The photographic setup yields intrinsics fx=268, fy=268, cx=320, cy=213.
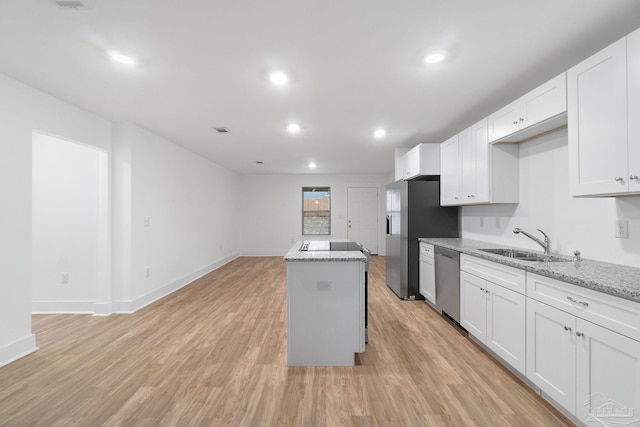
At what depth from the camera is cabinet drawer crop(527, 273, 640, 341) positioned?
1269mm

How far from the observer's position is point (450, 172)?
361 cm

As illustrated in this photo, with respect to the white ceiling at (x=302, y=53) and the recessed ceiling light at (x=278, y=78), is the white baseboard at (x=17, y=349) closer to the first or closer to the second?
the white ceiling at (x=302, y=53)

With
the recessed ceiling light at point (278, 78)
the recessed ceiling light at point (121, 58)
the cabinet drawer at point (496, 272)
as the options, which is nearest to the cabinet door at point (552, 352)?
the cabinet drawer at point (496, 272)

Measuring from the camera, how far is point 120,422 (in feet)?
5.42

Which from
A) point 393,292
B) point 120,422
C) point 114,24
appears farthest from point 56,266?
point 393,292

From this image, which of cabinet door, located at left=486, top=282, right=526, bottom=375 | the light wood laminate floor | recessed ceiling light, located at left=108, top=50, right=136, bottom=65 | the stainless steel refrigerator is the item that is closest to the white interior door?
the stainless steel refrigerator

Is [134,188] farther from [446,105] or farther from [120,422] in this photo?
[446,105]

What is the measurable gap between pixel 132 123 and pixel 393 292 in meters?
4.55

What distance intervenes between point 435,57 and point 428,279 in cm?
275

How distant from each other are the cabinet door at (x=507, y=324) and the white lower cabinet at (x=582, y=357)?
72 mm

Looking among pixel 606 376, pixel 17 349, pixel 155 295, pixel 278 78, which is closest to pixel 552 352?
pixel 606 376

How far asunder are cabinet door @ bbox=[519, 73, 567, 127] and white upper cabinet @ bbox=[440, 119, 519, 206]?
1.71 ft

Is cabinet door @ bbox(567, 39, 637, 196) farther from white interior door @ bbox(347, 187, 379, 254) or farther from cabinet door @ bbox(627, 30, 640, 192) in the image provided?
white interior door @ bbox(347, 187, 379, 254)

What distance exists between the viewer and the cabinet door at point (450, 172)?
11.3 feet
